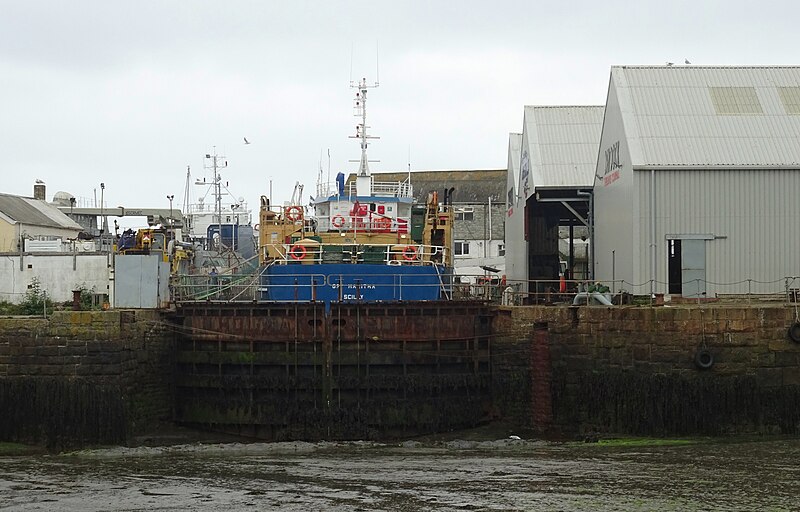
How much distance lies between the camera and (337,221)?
41.2m

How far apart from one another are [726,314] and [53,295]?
23.0 meters

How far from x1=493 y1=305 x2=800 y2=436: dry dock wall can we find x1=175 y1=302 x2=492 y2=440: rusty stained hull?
3262mm

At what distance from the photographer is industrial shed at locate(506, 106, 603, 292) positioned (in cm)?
4838

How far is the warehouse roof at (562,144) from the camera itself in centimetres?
4822

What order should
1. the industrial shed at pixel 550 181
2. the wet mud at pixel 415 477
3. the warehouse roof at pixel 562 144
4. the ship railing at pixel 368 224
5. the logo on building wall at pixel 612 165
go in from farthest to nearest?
the industrial shed at pixel 550 181 < the warehouse roof at pixel 562 144 < the ship railing at pixel 368 224 < the logo on building wall at pixel 612 165 < the wet mud at pixel 415 477

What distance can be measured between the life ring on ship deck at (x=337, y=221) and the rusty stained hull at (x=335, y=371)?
26.4ft

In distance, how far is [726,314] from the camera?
31.3 m

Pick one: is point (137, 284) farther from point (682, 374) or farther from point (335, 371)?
point (682, 374)

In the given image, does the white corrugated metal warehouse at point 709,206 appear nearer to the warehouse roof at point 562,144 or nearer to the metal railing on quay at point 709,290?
the metal railing on quay at point 709,290

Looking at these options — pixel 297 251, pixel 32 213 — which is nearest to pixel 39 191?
pixel 32 213

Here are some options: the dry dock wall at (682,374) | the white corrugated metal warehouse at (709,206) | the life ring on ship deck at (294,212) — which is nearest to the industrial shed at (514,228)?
the life ring on ship deck at (294,212)

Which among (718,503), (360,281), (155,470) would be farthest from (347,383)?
(718,503)

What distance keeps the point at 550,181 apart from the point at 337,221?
10.9 meters

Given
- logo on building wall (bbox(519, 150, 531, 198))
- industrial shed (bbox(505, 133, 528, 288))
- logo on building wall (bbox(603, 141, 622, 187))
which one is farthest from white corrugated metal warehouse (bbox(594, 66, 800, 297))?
industrial shed (bbox(505, 133, 528, 288))
